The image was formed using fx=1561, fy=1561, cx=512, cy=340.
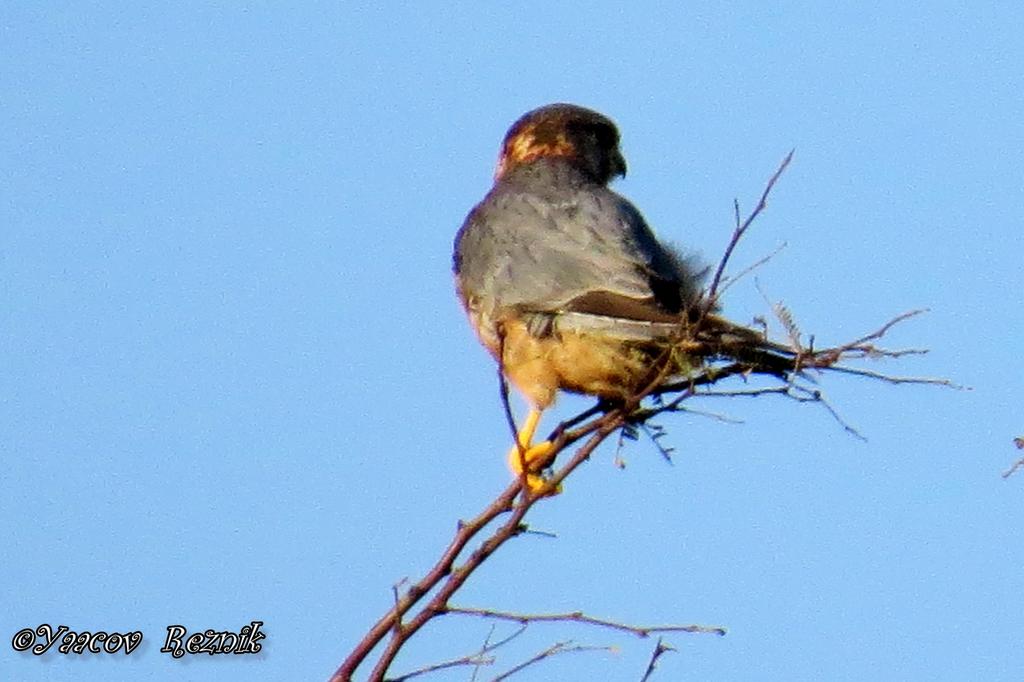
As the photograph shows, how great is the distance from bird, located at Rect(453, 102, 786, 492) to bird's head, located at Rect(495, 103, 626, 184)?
0.19 metres

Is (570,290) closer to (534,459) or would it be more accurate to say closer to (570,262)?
(570,262)

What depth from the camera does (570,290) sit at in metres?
5.13

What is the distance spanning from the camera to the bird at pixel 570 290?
4.86m

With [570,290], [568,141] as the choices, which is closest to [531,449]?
[570,290]

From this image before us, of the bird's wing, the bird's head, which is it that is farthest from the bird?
the bird's head

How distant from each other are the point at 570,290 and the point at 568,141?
4.65 ft

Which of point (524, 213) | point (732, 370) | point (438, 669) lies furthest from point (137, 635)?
point (524, 213)

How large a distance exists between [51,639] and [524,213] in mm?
2326

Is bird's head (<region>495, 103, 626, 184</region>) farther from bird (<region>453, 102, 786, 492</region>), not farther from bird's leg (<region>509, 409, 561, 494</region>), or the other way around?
bird's leg (<region>509, 409, 561, 494</region>)

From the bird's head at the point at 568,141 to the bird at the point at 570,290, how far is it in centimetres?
19

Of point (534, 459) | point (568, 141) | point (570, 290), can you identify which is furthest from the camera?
point (568, 141)

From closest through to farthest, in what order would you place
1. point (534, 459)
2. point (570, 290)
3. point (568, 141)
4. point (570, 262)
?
point (534, 459) → point (570, 290) → point (570, 262) → point (568, 141)

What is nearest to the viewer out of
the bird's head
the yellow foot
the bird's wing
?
the yellow foot

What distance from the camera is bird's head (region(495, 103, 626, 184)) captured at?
Answer: 6.37m
